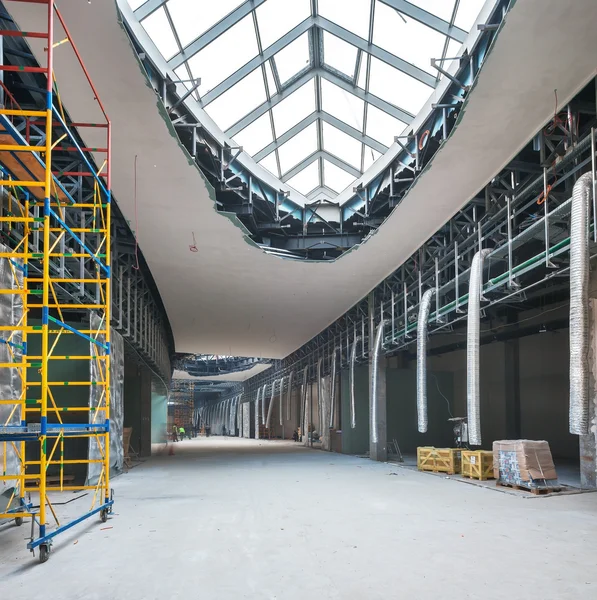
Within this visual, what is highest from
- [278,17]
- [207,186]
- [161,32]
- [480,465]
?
[278,17]

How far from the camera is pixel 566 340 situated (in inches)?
803

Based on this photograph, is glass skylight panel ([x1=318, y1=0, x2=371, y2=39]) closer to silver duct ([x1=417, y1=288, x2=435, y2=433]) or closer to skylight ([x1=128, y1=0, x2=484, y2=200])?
skylight ([x1=128, y1=0, x2=484, y2=200])

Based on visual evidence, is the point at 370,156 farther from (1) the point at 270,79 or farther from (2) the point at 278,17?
(2) the point at 278,17

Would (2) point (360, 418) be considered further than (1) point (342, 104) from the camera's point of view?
Yes

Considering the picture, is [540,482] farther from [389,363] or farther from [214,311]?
[389,363]

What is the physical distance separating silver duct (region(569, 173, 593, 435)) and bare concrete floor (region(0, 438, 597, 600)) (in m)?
1.66

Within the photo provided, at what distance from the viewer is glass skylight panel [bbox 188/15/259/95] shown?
11.4m

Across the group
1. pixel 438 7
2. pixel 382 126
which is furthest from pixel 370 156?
pixel 438 7

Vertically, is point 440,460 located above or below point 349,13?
below

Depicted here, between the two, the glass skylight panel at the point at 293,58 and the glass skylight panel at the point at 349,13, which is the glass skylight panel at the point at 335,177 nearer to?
the glass skylight panel at the point at 293,58

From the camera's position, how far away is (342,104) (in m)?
14.2

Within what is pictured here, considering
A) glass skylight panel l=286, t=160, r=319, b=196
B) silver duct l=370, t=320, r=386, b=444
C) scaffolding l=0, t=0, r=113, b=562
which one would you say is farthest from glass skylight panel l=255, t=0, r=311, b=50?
silver duct l=370, t=320, r=386, b=444

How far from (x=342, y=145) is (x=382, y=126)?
1.77 m

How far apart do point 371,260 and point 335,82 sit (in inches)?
239
